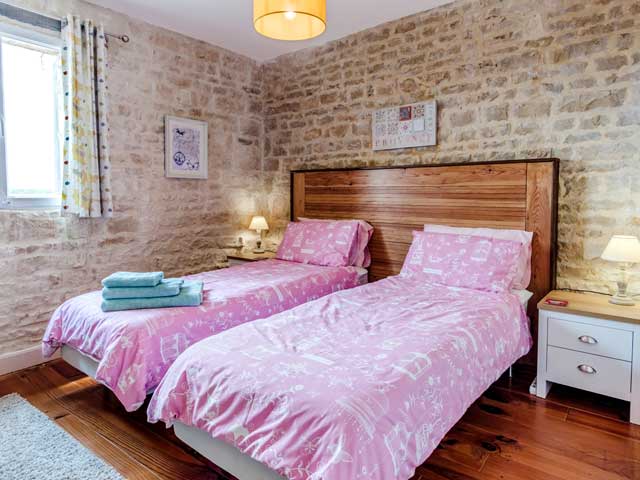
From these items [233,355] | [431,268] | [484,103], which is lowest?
[233,355]

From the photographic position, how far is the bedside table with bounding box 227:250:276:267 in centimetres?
379

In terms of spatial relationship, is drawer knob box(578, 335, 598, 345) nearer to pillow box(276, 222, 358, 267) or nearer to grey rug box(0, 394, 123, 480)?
pillow box(276, 222, 358, 267)

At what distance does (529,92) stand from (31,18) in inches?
135

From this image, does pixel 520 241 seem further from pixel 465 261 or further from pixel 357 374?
pixel 357 374

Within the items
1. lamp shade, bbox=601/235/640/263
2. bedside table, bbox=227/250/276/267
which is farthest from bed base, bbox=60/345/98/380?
lamp shade, bbox=601/235/640/263

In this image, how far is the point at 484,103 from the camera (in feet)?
9.80

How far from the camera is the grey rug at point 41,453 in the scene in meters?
1.73

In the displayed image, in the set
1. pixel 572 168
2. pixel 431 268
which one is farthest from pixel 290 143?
pixel 572 168

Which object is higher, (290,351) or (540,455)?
(290,351)

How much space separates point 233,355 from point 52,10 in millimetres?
2882

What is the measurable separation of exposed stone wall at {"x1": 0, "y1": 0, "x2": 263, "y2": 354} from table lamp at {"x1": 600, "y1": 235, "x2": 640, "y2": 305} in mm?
3186

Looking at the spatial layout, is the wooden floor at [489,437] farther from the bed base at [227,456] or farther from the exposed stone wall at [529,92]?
the exposed stone wall at [529,92]

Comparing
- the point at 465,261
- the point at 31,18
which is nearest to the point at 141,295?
the point at 465,261

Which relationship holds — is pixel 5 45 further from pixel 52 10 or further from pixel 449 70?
pixel 449 70
